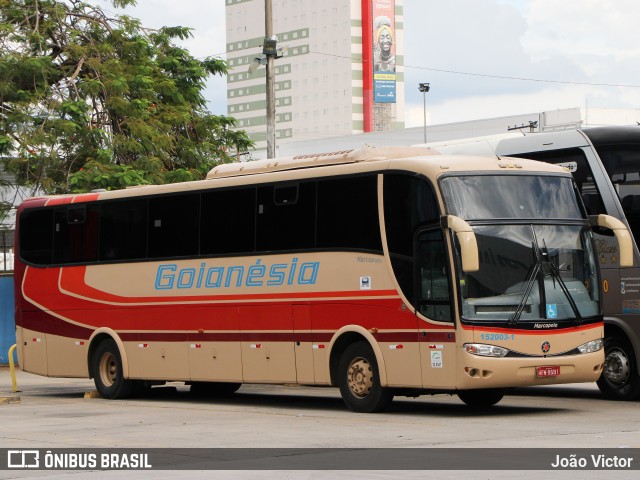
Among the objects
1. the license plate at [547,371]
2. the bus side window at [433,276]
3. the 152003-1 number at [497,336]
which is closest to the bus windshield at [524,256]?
the 152003-1 number at [497,336]

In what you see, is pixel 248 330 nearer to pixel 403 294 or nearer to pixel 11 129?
pixel 403 294

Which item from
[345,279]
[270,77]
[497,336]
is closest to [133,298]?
[345,279]

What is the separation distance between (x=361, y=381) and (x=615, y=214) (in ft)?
15.4

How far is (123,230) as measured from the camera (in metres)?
22.8

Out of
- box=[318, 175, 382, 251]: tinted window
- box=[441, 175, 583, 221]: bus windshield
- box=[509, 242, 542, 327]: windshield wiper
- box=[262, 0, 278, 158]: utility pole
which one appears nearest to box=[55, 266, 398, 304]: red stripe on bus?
box=[318, 175, 382, 251]: tinted window

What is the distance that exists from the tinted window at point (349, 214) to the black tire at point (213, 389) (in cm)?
577

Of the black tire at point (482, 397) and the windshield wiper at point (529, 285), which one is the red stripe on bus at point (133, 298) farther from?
the black tire at point (482, 397)

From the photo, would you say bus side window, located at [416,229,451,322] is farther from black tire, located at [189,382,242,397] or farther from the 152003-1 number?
black tire, located at [189,382,242,397]

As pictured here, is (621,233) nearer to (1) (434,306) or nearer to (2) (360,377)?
(1) (434,306)

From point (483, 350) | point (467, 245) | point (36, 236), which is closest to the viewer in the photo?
point (467, 245)

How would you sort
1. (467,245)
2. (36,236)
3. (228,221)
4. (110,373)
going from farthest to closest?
(36,236)
(110,373)
(228,221)
(467,245)

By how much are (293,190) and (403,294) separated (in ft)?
9.41

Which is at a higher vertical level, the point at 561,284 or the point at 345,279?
the point at 345,279

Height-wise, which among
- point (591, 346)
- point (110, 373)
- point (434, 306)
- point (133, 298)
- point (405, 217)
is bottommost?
point (110, 373)
